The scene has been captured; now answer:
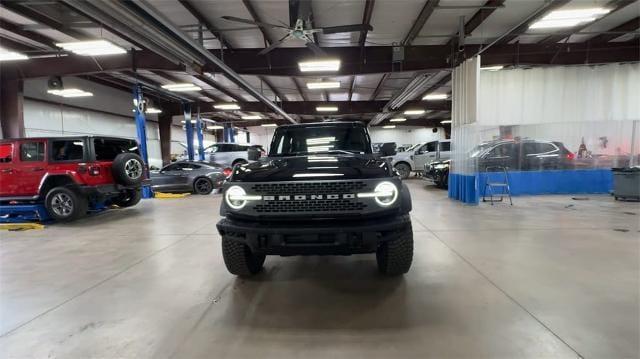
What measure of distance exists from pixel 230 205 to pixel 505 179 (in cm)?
828

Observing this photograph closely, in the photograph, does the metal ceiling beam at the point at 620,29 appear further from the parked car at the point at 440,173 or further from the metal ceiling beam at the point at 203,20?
the metal ceiling beam at the point at 203,20

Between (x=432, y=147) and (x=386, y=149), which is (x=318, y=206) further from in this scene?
(x=432, y=147)

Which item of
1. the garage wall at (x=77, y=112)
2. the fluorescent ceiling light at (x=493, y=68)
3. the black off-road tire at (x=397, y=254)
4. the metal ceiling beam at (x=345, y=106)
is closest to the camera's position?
the black off-road tire at (x=397, y=254)

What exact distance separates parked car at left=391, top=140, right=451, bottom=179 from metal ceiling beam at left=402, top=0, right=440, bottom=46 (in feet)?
19.1

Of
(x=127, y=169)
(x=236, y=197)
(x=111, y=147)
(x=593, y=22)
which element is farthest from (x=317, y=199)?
(x=593, y=22)

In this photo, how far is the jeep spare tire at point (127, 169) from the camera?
20.6 ft

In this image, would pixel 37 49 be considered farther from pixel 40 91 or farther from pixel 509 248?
pixel 509 248

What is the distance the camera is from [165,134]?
16.7m

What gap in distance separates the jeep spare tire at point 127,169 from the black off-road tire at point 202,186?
376cm

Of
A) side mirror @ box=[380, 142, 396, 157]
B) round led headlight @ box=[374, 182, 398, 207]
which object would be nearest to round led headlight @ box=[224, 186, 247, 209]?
round led headlight @ box=[374, 182, 398, 207]

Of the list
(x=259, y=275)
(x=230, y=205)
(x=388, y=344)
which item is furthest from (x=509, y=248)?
(x=230, y=205)

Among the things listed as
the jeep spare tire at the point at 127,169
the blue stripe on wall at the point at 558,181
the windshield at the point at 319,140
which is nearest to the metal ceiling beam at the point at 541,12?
the blue stripe on wall at the point at 558,181

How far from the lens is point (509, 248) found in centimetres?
393

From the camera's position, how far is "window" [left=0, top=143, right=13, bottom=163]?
6148 millimetres
